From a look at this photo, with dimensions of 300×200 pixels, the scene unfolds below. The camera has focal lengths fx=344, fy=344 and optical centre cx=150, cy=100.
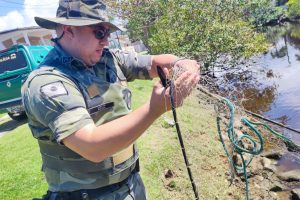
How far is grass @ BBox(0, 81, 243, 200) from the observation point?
211 inches

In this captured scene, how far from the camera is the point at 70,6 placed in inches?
80.7

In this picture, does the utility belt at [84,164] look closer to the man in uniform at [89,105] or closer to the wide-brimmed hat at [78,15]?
the man in uniform at [89,105]

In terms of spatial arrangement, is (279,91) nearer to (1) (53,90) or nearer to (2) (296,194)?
(2) (296,194)

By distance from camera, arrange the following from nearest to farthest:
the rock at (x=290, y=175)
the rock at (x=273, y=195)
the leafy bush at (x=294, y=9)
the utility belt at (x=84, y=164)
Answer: the utility belt at (x=84, y=164), the rock at (x=273, y=195), the rock at (x=290, y=175), the leafy bush at (x=294, y=9)

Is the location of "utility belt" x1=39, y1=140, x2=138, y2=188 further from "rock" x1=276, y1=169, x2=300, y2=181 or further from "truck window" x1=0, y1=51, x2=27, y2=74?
"truck window" x1=0, y1=51, x2=27, y2=74

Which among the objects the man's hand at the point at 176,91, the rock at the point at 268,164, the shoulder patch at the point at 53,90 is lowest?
the rock at the point at 268,164

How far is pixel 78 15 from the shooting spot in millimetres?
2020

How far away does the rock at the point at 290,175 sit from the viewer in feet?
24.6

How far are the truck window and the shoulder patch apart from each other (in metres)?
8.52

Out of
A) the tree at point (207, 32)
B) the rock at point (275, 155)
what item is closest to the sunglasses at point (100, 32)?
the rock at point (275, 155)

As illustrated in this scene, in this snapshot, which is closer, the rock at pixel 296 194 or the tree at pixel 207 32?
the rock at pixel 296 194

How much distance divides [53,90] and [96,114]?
0.40m

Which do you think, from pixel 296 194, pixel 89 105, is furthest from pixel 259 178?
pixel 89 105

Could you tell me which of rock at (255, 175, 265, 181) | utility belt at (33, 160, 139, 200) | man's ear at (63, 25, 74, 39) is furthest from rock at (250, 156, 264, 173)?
man's ear at (63, 25, 74, 39)
